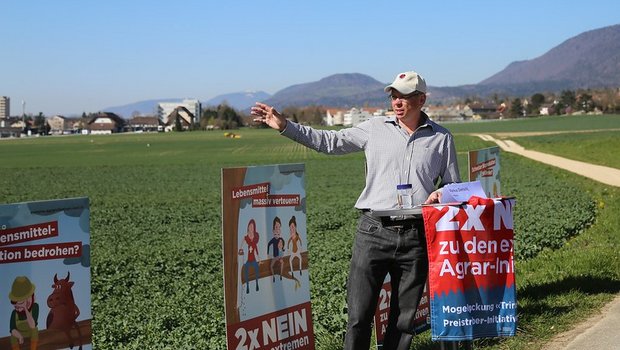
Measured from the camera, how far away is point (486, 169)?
10.0 metres

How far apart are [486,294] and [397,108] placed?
130 centimetres

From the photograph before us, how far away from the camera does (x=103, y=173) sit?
57.7 metres

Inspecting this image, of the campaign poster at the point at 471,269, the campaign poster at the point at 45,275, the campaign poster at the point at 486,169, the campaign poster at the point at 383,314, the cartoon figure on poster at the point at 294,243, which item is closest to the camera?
the campaign poster at the point at 45,275

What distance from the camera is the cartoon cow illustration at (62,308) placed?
4562 mm

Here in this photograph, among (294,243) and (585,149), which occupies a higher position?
(294,243)

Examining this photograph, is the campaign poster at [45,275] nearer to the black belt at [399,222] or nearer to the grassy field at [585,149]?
the black belt at [399,222]

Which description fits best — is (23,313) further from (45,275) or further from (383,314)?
(383,314)

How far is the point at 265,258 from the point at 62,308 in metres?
1.70

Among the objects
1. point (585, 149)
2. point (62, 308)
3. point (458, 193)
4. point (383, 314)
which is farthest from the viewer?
point (585, 149)

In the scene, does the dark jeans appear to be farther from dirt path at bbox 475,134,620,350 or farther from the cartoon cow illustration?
the cartoon cow illustration

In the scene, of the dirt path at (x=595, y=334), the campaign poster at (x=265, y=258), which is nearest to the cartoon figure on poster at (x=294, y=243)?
the campaign poster at (x=265, y=258)

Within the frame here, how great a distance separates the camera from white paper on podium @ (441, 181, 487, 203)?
17.7 feet

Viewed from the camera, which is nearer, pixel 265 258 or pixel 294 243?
pixel 265 258

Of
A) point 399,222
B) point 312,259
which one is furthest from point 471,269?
point 312,259
